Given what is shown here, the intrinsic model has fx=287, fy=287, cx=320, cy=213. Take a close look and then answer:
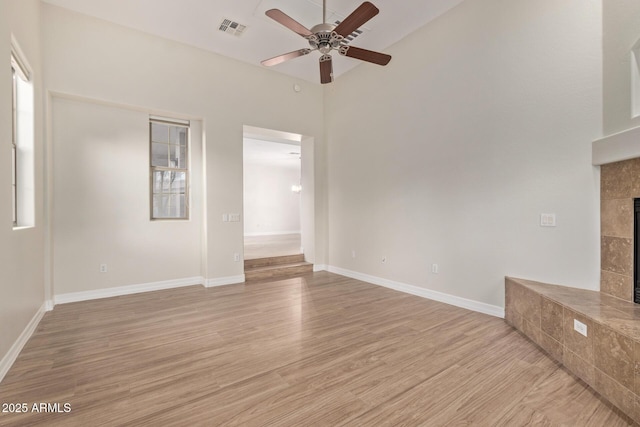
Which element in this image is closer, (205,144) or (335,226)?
(205,144)

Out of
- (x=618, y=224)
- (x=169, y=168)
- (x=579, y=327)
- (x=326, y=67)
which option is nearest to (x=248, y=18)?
(x=326, y=67)

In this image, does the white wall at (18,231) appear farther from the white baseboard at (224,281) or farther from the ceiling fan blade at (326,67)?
the ceiling fan blade at (326,67)

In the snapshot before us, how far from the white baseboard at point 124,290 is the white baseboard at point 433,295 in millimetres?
2855

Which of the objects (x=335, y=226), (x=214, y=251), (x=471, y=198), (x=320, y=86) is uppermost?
(x=320, y=86)

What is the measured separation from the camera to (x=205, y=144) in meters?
4.75

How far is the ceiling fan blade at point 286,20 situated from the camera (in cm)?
270

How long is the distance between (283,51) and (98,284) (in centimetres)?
457

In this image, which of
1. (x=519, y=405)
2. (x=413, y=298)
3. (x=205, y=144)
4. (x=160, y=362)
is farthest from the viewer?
(x=205, y=144)

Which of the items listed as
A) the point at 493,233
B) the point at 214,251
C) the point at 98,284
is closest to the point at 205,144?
the point at 214,251

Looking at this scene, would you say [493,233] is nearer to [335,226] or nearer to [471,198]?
[471,198]

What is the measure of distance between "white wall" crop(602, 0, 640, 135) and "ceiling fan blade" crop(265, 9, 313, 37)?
2702mm

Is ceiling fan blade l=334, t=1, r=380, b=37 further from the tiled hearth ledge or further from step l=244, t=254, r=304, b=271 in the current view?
step l=244, t=254, r=304, b=271

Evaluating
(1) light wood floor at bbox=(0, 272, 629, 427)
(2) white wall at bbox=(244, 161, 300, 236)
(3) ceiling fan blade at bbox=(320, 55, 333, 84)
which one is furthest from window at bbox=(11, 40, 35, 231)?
(2) white wall at bbox=(244, 161, 300, 236)

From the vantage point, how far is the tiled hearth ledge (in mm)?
1794
